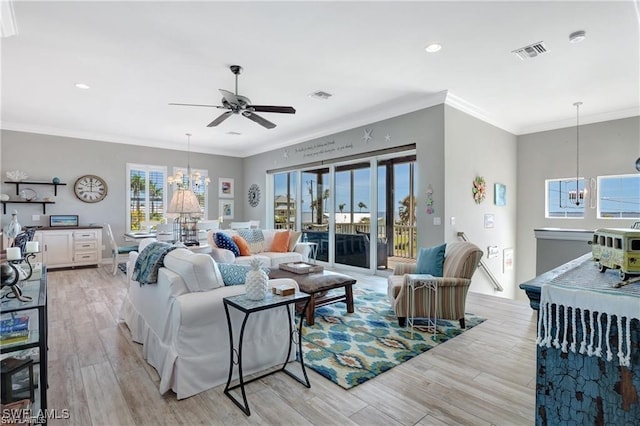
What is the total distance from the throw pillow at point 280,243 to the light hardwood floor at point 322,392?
119 inches

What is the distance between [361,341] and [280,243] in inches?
126

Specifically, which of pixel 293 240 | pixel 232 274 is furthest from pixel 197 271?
pixel 293 240

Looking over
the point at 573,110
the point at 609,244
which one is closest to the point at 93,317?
the point at 609,244

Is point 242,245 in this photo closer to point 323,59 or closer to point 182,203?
point 182,203

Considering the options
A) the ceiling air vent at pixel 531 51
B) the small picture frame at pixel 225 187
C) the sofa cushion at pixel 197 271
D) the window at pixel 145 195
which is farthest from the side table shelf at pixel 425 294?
the small picture frame at pixel 225 187

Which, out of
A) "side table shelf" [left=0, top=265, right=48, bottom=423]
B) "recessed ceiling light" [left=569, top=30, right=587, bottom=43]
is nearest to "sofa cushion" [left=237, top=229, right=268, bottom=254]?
"side table shelf" [left=0, top=265, right=48, bottom=423]

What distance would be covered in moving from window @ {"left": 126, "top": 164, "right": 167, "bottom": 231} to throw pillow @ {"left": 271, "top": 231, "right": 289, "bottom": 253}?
380 centimetres

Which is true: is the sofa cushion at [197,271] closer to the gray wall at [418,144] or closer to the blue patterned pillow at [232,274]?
the blue patterned pillow at [232,274]

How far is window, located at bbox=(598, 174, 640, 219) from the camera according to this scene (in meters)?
5.53

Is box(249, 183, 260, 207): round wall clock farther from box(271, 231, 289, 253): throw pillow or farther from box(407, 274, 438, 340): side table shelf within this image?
box(407, 274, 438, 340): side table shelf

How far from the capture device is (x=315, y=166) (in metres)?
7.23

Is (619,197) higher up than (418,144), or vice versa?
(418,144)

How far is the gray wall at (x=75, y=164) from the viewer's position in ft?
21.7

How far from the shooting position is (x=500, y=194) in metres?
6.29
